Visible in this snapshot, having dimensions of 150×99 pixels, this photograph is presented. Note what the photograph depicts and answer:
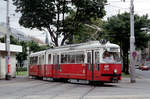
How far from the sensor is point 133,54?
2812 centimetres

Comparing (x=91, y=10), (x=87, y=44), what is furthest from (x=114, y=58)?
(x=91, y=10)

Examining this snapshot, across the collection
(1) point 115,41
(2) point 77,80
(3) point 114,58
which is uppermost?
(1) point 115,41

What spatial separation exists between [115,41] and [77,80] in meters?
25.0

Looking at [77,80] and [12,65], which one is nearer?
[77,80]

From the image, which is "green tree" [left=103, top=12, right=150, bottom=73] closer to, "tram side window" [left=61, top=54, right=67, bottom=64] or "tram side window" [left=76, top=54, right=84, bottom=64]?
"tram side window" [left=61, top=54, right=67, bottom=64]

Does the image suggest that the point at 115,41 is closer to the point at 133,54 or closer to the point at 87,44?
the point at 133,54

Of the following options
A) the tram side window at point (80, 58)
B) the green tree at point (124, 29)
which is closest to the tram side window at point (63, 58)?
the tram side window at point (80, 58)

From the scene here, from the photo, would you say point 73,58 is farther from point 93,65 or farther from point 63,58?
point 93,65

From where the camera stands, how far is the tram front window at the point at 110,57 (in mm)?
22438

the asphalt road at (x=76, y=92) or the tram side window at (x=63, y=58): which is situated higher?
the tram side window at (x=63, y=58)

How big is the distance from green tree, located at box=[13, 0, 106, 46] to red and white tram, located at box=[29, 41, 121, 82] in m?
6.98

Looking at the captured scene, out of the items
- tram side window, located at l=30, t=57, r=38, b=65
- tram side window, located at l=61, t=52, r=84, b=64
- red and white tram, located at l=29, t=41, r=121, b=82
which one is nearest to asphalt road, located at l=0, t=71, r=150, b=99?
red and white tram, located at l=29, t=41, r=121, b=82

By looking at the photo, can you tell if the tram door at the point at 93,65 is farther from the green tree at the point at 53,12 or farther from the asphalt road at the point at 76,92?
the green tree at the point at 53,12

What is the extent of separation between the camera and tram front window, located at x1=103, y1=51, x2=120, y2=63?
73.6ft
